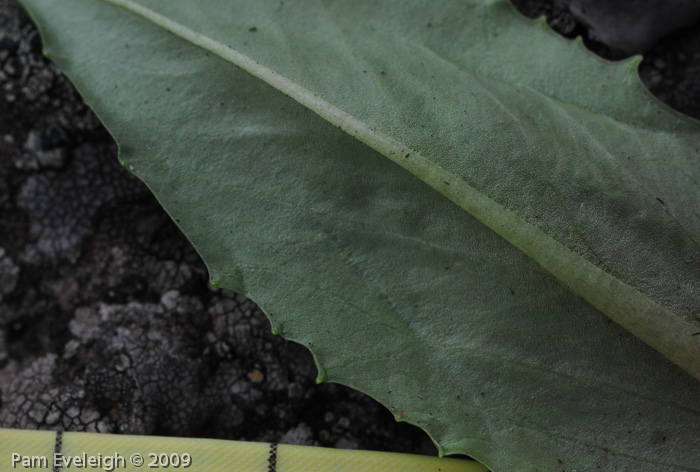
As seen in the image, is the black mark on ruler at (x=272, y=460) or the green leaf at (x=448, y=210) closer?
the green leaf at (x=448, y=210)

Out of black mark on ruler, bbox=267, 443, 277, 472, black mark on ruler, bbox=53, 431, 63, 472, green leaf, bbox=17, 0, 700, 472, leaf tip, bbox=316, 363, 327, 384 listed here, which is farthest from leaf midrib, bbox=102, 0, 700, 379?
black mark on ruler, bbox=53, 431, 63, 472

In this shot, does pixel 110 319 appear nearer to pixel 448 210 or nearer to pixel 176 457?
pixel 176 457

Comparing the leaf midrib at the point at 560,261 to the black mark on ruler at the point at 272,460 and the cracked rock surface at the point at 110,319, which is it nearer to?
the cracked rock surface at the point at 110,319

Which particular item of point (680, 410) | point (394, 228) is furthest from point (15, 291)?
point (680, 410)

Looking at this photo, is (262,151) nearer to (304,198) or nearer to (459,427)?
(304,198)

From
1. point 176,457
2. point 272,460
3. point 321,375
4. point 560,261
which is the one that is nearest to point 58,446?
point 176,457

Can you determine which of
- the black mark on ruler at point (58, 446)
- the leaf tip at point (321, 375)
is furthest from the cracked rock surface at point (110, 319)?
the leaf tip at point (321, 375)
